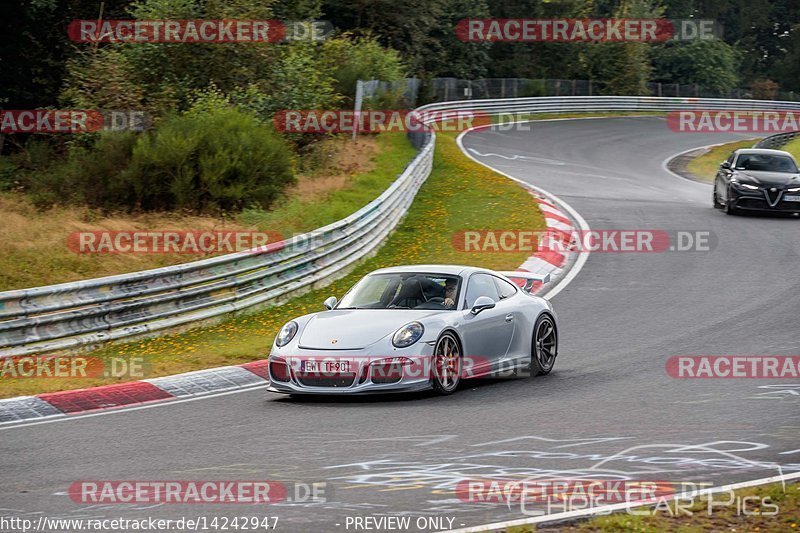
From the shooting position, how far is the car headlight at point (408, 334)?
35.4 feet

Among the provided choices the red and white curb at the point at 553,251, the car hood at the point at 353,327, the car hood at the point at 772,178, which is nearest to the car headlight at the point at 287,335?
the car hood at the point at 353,327

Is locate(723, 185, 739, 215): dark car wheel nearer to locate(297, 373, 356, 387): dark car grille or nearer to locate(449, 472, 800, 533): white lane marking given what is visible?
locate(297, 373, 356, 387): dark car grille

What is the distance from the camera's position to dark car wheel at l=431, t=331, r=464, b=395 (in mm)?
10953

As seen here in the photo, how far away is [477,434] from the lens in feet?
30.2

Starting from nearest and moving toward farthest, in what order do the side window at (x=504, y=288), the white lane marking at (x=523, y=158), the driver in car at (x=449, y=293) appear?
the driver in car at (x=449, y=293), the side window at (x=504, y=288), the white lane marking at (x=523, y=158)

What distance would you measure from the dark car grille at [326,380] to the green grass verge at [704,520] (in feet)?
14.4

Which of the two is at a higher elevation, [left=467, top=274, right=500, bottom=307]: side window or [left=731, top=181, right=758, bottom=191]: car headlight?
[left=731, top=181, right=758, bottom=191]: car headlight

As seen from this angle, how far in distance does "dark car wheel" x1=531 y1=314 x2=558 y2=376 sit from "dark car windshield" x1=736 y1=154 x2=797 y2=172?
51.5ft

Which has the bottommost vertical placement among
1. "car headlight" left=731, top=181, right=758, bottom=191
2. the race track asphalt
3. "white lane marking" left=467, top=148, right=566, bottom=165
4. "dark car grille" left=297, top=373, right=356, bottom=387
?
the race track asphalt

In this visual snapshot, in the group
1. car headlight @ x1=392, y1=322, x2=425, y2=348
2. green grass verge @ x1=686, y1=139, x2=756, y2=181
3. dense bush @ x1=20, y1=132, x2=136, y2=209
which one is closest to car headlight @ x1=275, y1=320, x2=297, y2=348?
car headlight @ x1=392, y1=322, x2=425, y2=348

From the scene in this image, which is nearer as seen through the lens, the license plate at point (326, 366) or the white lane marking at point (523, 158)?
the license plate at point (326, 366)

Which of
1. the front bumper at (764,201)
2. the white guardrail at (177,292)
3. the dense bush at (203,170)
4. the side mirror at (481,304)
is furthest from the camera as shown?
the front bumper at (764,201)

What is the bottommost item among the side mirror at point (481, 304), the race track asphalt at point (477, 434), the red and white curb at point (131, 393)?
the red and white curb at point (131, 393)

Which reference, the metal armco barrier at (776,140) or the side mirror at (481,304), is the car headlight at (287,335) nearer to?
the side mirror at (481,304)
